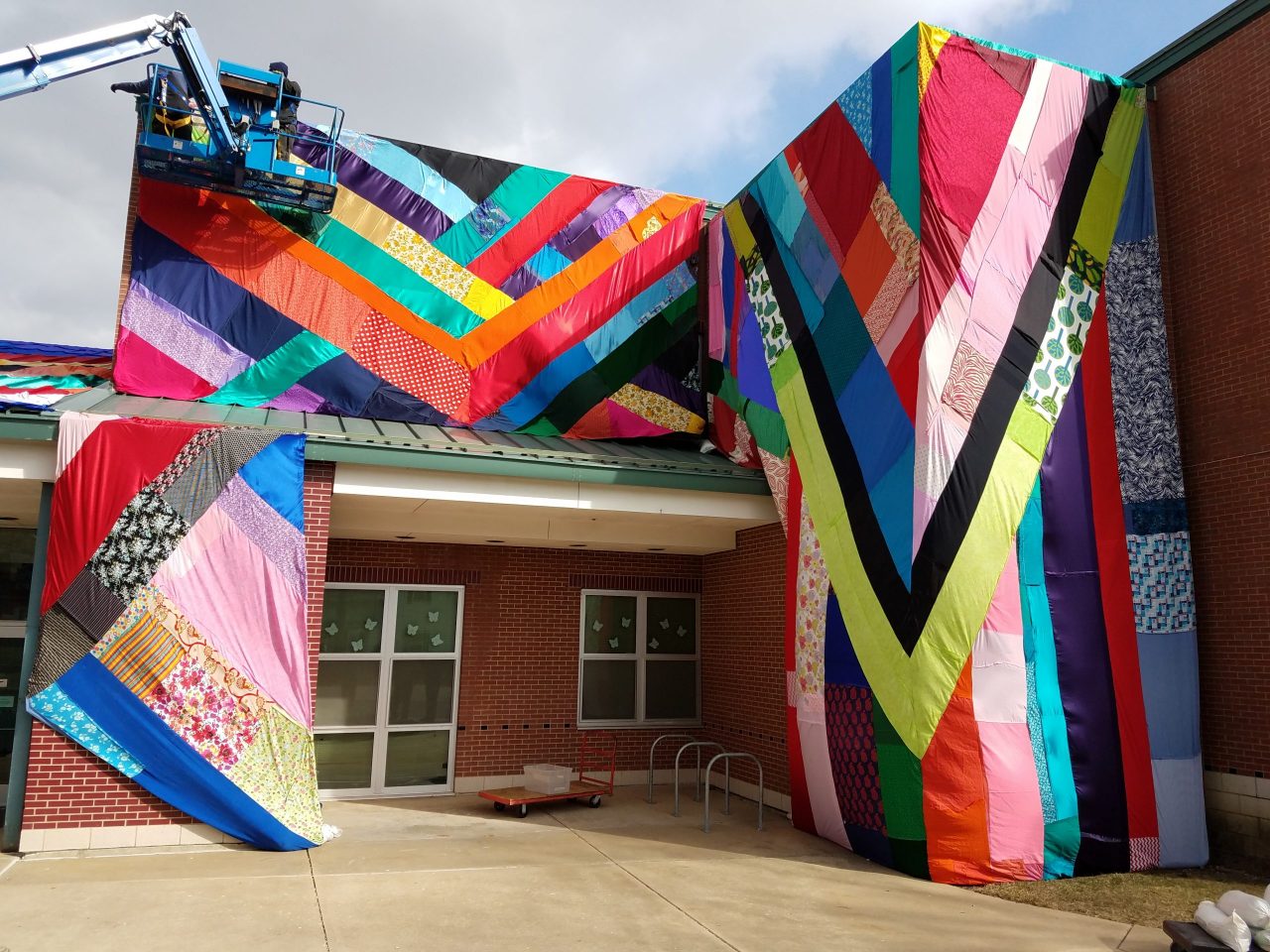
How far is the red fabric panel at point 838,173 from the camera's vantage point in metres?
9.45

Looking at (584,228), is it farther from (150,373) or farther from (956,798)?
(956,798)

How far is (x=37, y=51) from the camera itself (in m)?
8.84

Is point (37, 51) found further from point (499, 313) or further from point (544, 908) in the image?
point (544, 908)

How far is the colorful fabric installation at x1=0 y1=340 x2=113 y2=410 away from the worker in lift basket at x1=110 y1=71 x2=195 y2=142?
2.94 m

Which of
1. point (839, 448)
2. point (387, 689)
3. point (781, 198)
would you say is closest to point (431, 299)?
point (781, 198)

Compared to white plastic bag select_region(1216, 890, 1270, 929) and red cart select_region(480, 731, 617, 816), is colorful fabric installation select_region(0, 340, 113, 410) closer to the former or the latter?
red cart select_region(480, 731, 617, 816)

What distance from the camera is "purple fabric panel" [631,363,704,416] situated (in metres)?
12.6

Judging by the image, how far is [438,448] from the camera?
9094 mm

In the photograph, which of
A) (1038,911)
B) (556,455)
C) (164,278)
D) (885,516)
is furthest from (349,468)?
(1038,911)

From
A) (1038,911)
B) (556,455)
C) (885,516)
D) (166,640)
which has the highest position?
(556,455)

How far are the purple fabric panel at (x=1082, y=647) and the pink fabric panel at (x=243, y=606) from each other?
6.91 metres

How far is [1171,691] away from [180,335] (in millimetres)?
11158

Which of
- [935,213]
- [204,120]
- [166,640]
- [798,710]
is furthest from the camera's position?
[204,120]

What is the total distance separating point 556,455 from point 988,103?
5.57 meters
